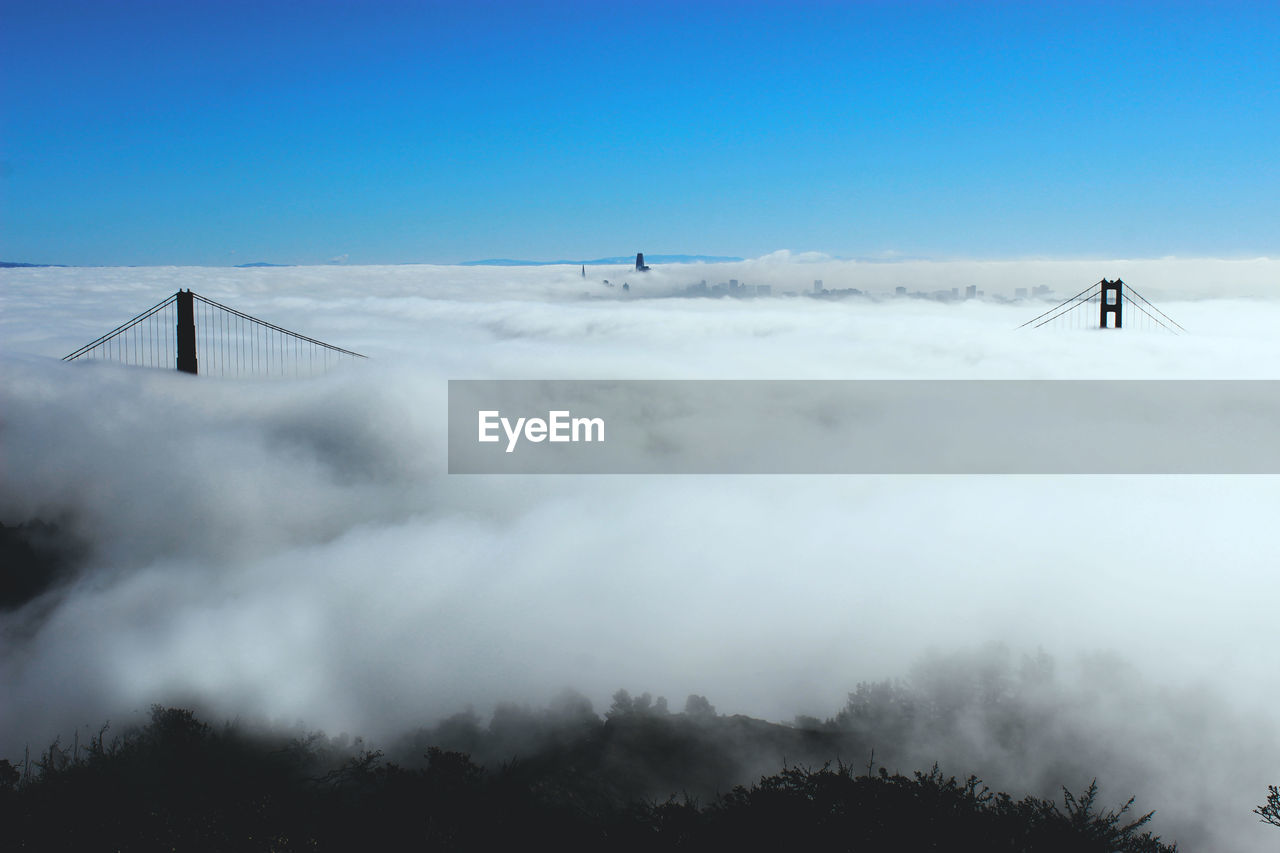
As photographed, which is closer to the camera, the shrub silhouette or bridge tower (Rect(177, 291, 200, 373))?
the shrub silhouette

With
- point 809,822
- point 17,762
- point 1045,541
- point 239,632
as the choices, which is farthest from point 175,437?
point 1045,541

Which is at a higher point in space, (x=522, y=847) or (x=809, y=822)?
(x=809, y=822)

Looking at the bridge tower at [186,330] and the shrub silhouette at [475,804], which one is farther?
the bridge tower at [186,330]

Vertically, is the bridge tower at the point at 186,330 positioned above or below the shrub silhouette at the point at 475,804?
above

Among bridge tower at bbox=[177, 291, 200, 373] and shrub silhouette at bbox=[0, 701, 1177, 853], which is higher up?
bridge tower at bbox=[177, 291, 200, 373]

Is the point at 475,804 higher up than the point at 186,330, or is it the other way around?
the point at 186,330

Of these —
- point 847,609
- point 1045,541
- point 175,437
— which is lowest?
point 847,609

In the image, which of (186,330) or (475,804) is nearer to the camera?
(186,330)

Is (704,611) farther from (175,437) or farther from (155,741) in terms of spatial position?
(175,437)
